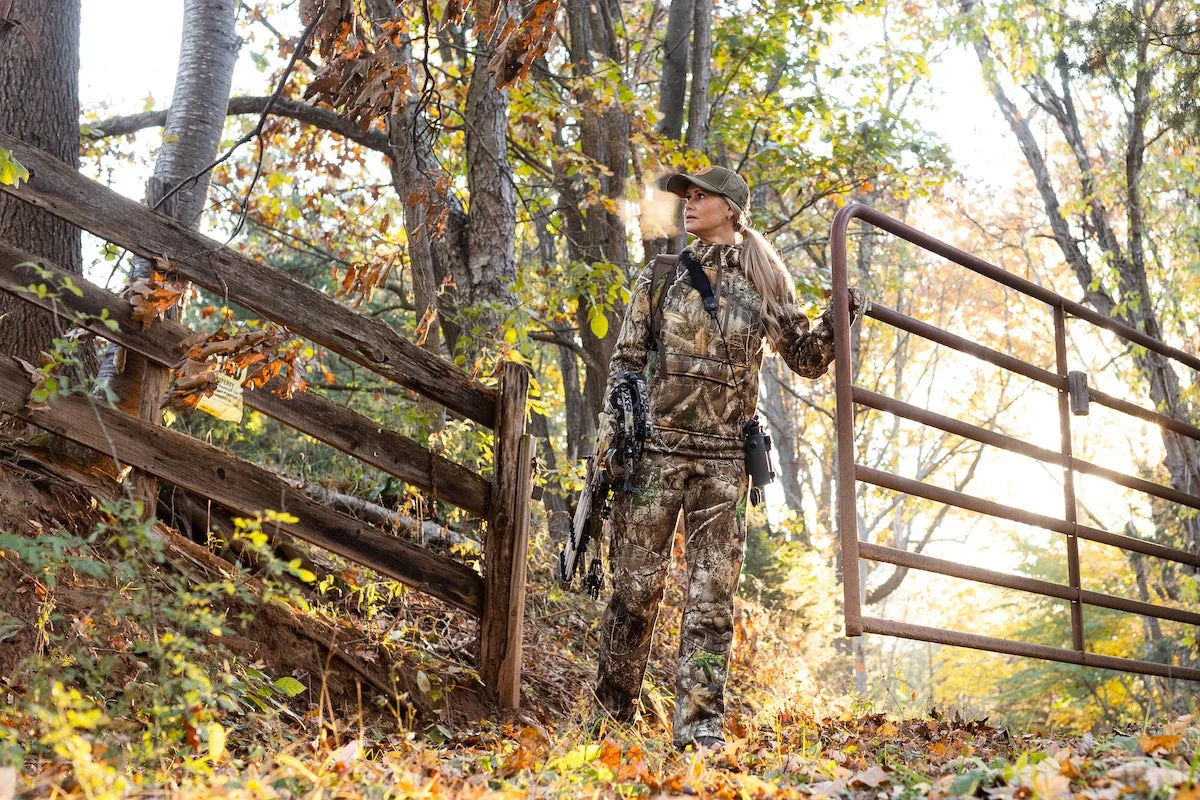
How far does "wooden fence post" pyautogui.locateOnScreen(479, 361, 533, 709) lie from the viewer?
5.10m

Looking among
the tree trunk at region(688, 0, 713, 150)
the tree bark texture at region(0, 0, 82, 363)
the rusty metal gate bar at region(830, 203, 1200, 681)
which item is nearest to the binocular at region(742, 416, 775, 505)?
the rusty metal gate bar at region(830, 203, 1200, 681)

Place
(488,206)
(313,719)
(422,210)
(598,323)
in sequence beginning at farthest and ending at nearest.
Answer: (488,206)
(422,210)
(598,323)
(313,719)

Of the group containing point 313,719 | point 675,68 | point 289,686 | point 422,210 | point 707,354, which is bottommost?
point 313,719

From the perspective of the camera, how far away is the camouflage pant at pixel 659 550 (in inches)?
186

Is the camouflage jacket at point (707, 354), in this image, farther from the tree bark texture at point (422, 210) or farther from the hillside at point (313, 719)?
the tree bark texture at point (422, 210)

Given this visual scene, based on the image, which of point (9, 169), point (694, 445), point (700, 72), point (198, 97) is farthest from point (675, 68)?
point (9, 169)

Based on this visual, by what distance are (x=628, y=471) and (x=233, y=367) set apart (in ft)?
5.49

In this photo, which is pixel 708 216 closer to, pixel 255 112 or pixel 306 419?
pixel 306 419

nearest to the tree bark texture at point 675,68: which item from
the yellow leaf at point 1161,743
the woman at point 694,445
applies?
the woman at point 694,445

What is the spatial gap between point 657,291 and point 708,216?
16.4 inches

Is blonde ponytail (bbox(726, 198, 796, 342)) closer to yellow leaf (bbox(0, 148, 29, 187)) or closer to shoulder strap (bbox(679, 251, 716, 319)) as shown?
shoulder strap (bbox(679, 251, 716, 319))

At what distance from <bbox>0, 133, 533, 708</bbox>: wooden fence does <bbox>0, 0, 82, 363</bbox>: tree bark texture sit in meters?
1.16

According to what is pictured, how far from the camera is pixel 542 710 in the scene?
5.48 metres

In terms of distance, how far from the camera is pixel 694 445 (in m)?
4.77
